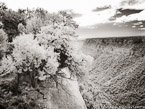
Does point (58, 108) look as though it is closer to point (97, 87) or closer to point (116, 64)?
point (97, 87)

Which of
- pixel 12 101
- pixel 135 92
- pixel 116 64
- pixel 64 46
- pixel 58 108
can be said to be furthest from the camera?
pixel 116 64

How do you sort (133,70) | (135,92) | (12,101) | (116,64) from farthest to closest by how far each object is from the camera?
(116,64), (133,70), (135,92), (12,101)

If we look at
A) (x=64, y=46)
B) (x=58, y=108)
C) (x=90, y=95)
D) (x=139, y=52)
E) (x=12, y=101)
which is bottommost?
(x=90, y=95)

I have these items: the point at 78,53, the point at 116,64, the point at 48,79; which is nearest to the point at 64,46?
the point at 78,53

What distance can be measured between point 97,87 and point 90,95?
3164 mm

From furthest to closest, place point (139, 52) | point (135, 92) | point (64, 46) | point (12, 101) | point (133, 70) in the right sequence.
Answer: point (139, 52), point (133, 70), point (135, 92), point (64, 46), point (12, 101)

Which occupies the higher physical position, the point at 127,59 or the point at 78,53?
the point at 78,53

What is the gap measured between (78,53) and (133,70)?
34.6ft

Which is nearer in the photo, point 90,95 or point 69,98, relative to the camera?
point 69,98

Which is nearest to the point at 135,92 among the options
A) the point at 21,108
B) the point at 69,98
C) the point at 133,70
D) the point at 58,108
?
the point at 133,70

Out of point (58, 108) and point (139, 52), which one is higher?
point (139, 52)

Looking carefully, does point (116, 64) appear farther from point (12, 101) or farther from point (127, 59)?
point (12, 101)

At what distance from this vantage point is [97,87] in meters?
20.1

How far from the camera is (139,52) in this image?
22984 mm
